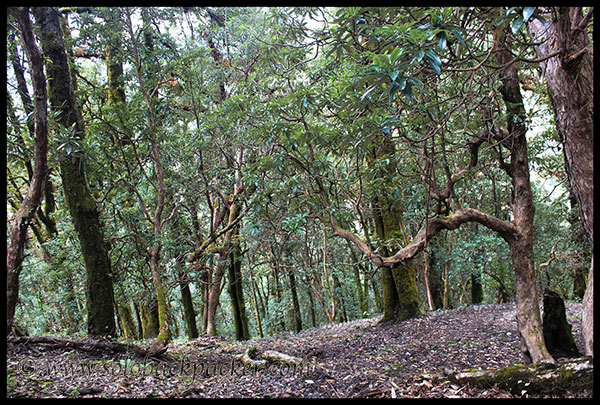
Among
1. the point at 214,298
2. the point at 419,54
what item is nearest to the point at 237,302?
the point at 214,298

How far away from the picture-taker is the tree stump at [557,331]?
10.4 feet

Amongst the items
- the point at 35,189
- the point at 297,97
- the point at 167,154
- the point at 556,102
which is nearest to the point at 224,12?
the point at 167,154

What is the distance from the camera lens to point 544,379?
2449 millimetres

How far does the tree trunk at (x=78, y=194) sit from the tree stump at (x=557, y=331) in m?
4.98

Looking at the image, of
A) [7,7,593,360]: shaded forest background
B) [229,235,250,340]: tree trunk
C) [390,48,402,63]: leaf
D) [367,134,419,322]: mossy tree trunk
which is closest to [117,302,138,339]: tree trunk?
[7,7,593,360]: shaded forest background

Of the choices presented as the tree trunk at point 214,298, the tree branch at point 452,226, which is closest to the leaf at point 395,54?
the tree branch at point 452,226

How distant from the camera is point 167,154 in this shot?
5605 millimetres

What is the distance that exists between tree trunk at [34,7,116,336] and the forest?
1.0 inches

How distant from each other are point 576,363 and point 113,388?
3.50 m

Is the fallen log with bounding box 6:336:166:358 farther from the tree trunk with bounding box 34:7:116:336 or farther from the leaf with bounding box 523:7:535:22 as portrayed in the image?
the leaf with bounding box 523:7:535:22

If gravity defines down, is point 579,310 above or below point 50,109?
below

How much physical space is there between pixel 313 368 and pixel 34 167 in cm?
331

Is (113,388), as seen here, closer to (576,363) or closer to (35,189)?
(35,189)

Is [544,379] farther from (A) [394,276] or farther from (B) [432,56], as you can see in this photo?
(A) [394,276]
